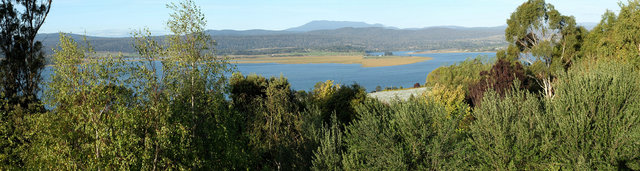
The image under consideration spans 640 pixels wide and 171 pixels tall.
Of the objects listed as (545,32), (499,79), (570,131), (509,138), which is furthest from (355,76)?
(570,131)

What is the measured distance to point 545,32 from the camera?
46906 millimetres

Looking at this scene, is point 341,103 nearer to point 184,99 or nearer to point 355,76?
point 184,99

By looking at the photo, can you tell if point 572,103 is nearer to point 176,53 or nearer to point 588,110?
point 588,110

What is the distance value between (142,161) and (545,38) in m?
43.9

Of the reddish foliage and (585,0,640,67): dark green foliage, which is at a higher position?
(585,0,640,67): dark green foliage

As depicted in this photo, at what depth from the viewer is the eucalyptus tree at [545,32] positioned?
149 feet

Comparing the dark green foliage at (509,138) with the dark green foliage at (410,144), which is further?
the dark green foliage at (410,144)

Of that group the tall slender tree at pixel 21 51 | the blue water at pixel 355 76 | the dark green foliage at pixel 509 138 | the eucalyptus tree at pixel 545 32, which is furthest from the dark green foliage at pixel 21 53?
the blue water at pixel 355 76

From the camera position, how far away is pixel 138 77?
14.6 m

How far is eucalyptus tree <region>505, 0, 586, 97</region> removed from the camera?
4556 centimetres

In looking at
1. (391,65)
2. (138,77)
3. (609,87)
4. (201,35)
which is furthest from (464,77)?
(391,65)

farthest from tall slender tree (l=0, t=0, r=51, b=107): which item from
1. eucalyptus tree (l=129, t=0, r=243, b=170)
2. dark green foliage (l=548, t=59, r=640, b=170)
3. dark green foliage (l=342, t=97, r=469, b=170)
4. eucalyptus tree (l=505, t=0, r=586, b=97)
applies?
eucalyptus tree (l=505, t=0, r=586, b=97)

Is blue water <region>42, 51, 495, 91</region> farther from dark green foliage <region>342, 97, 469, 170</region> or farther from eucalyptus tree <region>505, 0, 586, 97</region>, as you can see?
dark green foliage <region>342, 97, 469, 170</region>

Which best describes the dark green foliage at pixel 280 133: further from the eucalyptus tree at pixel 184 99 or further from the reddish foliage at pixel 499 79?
the reddish foliage at pixel 499 79
